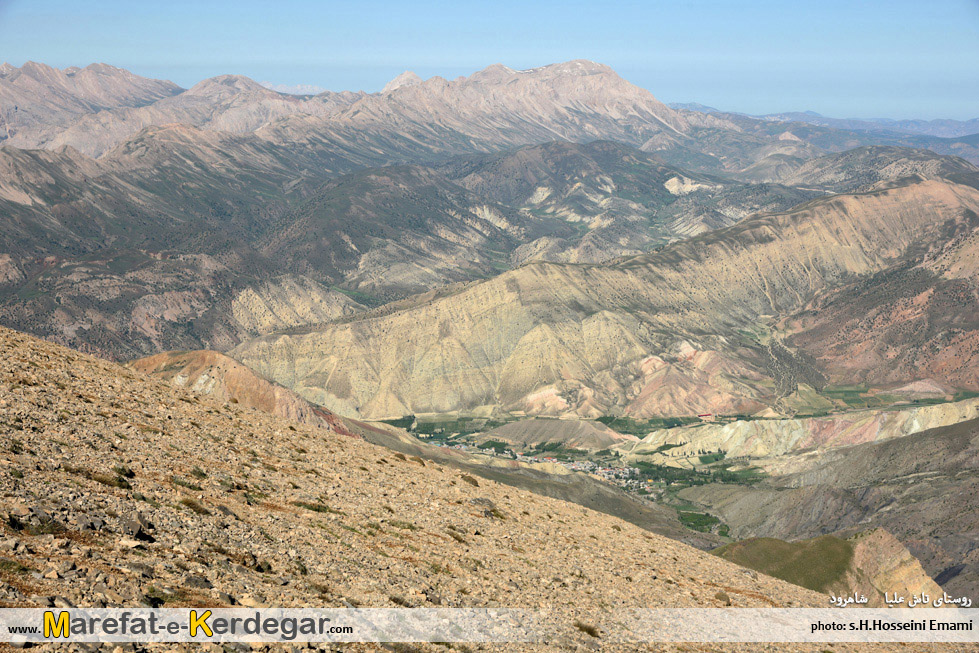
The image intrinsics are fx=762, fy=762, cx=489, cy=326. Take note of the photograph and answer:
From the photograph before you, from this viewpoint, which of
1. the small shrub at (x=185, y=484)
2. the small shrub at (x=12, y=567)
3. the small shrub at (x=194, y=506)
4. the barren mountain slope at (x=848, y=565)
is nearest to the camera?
the small shrub at (x=12, y=567)

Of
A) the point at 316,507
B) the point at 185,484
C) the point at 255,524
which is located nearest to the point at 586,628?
the point at 316,507

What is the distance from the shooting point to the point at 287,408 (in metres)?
146

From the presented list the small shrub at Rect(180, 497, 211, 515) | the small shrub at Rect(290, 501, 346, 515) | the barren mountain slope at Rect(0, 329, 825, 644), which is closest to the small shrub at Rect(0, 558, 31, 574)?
the barren mountain slope at Rect(0, 329, 825, 644)

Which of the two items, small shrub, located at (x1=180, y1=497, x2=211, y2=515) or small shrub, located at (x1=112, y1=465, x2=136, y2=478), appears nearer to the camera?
small shrub, located at (x1=180, y1=497, x2=211, y2=515)

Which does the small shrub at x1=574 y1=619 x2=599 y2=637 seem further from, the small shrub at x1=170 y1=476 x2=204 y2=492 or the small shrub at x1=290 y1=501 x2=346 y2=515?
the small shrub at x1=170 y1=476 x2=204 y2=492

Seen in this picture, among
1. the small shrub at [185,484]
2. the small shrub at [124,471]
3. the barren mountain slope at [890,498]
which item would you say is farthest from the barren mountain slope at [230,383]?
the small shrub at [124,471]

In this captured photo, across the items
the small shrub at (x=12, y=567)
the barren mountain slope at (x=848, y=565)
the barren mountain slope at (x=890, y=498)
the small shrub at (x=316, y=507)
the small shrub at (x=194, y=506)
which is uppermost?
the small shrub at (x=12, y=567)

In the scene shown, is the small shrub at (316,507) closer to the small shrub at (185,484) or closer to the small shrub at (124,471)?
the small shrub at (185,484)

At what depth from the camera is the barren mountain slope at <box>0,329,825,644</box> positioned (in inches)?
892

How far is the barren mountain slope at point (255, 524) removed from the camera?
22.7 meters

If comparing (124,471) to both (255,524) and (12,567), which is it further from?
(12,567)

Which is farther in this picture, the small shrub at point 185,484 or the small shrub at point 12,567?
the small shrub at point 185,484

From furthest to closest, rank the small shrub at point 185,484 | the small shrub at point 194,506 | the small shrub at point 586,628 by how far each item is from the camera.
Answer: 1. the small shrub at point 185,484
2. the small shrub at point 586,628
3. the small shrub at point 194,506

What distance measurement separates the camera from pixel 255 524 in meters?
30.2
